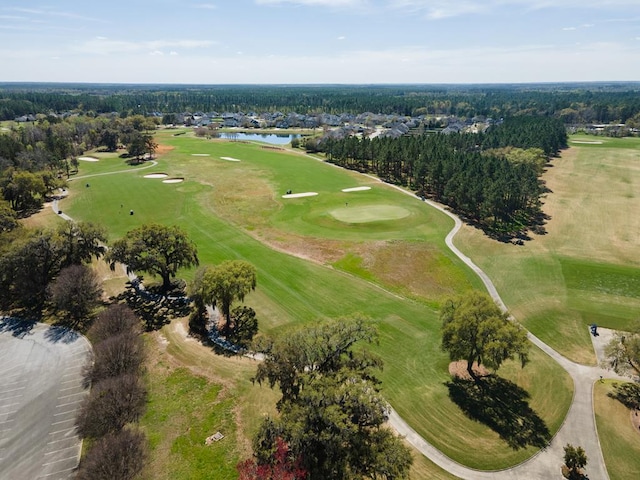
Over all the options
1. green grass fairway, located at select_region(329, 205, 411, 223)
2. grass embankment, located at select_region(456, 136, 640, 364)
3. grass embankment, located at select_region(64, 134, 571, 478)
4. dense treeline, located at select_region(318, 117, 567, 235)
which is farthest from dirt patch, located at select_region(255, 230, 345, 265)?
dense treeline, located at select_region(318, 117, 567, 235)

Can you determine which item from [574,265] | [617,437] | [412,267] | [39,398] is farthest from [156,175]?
[617,437]

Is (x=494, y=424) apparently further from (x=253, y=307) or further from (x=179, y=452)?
(x=253, y=307)

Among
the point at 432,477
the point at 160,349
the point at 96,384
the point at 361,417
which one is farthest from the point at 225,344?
the point at 432,477

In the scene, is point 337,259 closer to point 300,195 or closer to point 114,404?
point 300,195

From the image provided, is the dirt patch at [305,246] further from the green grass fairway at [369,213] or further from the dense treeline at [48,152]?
Answer: the dense treeline at [48,152]

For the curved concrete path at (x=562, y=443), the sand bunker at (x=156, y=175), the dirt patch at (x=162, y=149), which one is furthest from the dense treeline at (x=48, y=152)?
the curved concrete path at (x=562, y=443)

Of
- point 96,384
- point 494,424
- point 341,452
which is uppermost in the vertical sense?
point 341,452
